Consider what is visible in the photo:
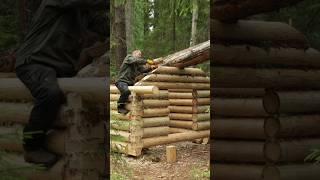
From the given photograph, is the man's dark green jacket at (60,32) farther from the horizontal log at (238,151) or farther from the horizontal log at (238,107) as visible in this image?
A: the horizontal log at (238,151)

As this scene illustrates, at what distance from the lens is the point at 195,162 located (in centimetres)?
847

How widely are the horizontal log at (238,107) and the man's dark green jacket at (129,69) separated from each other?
4519mm

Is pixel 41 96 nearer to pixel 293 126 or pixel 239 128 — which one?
pixel 239 128

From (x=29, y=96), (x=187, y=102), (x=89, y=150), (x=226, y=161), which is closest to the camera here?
(x=29, y=96)

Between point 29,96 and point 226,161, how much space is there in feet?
5.59

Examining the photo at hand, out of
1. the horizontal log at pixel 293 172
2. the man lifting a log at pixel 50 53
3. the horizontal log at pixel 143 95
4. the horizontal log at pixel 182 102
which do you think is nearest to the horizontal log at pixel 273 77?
the horizontal log at pixel 293 172

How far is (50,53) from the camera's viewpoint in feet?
10.5

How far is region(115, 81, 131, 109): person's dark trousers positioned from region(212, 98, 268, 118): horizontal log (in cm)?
444

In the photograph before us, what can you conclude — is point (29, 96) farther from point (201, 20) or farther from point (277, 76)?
point (201, 20)

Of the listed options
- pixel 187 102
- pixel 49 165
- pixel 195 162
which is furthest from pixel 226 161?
pixel 187 102

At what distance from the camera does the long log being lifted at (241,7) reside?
309 cm

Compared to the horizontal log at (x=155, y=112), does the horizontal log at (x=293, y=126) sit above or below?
above

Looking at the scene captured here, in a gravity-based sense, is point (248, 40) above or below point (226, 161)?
above

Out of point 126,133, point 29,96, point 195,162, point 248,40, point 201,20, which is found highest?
point 201,20
